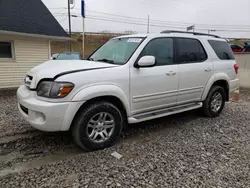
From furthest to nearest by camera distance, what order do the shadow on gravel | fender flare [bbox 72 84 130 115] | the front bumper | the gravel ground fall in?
the shadow on gravel → fender flare [bbox 72 84 130 115] → the front bumper → the gravel ground

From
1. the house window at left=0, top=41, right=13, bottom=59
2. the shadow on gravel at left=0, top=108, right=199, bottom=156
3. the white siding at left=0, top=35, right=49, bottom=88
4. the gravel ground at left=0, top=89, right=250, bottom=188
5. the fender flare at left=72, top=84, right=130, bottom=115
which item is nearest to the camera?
the gravel ground at left=0, top=89, right=250, bottom=188

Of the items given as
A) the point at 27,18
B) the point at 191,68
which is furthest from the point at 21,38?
the point at 191,68

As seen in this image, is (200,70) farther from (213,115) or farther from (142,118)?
(142,118)

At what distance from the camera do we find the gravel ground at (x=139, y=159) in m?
2.55

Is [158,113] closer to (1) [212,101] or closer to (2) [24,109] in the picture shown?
(1) [212,101]

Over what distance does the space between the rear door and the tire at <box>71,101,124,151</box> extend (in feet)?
5.15

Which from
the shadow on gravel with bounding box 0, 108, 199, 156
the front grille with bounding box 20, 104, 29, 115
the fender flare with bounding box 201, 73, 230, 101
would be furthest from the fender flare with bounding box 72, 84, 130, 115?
the fender flare with bounding box 201, 73, 230, 101

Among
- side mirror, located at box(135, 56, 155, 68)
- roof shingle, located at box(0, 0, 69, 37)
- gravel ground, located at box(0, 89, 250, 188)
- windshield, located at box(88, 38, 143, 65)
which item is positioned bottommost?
gravel ground, located at box(0, 89, 250, 188)

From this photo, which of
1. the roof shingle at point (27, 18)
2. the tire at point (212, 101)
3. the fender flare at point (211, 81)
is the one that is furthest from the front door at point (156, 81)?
the roof shingle at point (27, 18)

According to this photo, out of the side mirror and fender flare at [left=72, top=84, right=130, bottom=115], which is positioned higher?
the side mirror

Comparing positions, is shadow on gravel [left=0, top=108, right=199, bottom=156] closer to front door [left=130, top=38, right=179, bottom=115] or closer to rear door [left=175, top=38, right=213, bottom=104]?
front door [left=130, top=38, right=179, bottom=115]

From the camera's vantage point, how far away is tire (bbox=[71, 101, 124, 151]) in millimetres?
3045

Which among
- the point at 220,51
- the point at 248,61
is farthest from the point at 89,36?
the point at 220,51

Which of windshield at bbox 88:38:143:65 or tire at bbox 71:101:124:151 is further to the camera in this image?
windshield at bbox 88:38:143:65
